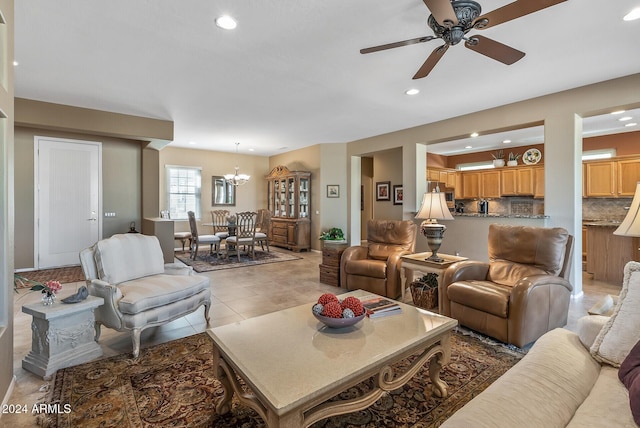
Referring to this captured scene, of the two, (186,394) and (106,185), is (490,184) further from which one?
(106,185)

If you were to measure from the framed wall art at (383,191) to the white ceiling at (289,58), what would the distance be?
326 centimetres

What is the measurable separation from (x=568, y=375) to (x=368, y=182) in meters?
8.17

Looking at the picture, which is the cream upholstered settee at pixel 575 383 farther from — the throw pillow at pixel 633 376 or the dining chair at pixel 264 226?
the dining chair at pixel 264 226

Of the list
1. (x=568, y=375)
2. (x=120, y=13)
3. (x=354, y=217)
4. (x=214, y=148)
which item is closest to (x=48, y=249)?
(x=214, y=148)

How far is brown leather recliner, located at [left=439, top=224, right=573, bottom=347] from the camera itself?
2490 millimetres

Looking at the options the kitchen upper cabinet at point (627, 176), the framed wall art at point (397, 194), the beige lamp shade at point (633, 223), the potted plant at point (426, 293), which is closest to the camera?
the beige lamp shade at point (633, 223)

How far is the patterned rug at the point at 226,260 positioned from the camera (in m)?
5.73

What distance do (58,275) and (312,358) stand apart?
17.5ft

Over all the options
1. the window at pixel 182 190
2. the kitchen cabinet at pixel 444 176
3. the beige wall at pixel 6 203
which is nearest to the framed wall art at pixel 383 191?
the kitchen cabinet at pixel 444 176

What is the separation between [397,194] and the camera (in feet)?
25.9

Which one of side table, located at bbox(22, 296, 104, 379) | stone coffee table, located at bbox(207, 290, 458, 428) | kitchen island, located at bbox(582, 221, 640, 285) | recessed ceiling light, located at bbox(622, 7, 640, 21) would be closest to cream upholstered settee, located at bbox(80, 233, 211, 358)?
side table, located at bbox(22, 296, 104, 379)

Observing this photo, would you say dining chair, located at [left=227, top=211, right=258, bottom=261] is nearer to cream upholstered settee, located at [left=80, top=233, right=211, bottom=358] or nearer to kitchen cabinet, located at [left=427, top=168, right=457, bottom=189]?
cream upholstered settee, located at [left=80, top=233, right=211, bottom=358]

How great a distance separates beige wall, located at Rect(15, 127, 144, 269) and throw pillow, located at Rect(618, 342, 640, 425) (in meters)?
6.84

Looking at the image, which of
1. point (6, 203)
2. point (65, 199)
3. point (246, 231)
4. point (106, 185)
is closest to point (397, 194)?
point (246, 231)
